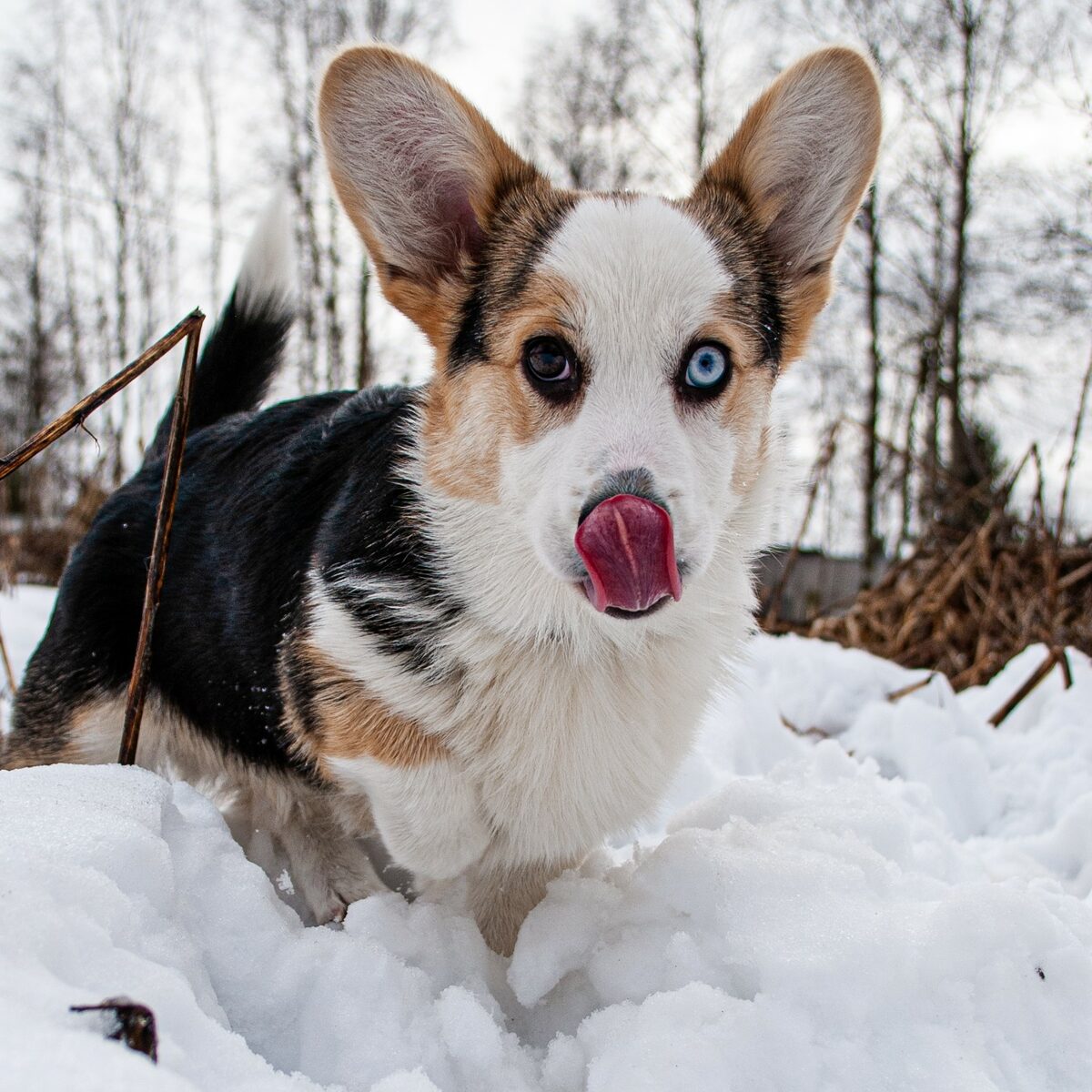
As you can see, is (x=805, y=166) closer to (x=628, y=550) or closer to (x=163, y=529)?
(x=628, y=550)

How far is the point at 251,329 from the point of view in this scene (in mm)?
2961

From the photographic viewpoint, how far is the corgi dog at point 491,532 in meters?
1.78

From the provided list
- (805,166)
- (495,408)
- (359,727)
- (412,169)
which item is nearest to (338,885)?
(359,727)

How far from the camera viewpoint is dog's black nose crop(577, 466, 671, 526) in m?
1.52

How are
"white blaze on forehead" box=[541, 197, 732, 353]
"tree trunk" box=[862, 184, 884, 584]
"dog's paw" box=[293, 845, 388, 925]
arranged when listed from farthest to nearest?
"tree trunk" box=[862, 184, 884, 584], "dog's paw" box=[293, 845, 388, 925], "white blaze on forehead" box=[541, 197, 732, 353]

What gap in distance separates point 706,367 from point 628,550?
54 cm

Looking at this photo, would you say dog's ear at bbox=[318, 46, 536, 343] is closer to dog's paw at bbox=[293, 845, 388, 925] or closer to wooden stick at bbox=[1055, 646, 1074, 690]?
dog's paw at bbox=[293, 845, 388, 925]

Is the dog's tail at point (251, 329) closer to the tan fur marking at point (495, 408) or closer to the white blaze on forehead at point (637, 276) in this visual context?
the tan fur marking at point (495, 408)

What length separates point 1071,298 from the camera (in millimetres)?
12250

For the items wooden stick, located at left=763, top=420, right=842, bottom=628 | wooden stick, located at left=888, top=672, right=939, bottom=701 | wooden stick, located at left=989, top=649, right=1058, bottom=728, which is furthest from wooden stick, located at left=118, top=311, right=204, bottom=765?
wooden stick, located at left=763, top=420, right=842, bottom=628

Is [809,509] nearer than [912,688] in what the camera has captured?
No

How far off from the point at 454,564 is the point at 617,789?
1.90 feet

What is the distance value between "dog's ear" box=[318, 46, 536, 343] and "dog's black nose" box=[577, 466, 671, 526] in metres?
0.80

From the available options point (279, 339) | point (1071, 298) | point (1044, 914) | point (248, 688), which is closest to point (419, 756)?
point (248, 688)
